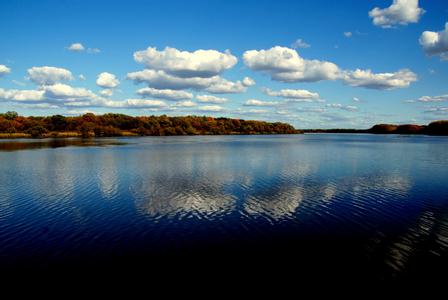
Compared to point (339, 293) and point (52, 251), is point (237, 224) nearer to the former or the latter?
point (339, 293)

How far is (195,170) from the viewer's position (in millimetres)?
49031

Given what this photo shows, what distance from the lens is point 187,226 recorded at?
2122 cm

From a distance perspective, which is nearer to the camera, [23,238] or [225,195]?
[23,238]

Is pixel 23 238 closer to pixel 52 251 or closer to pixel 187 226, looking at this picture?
pixel 52 251

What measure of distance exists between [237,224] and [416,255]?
36.9 ft

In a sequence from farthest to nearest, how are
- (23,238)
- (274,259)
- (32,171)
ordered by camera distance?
1. (32,171)
2. (23,238)
3. (274,259)

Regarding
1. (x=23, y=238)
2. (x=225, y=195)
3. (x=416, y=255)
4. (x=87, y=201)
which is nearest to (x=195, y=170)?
(x=225, y=195)

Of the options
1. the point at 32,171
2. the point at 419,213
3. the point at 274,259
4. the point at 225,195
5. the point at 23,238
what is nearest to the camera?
the point at 274,259

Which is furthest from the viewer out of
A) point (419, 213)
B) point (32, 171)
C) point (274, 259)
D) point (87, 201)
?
point (32, 171)

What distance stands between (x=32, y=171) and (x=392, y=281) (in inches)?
2045

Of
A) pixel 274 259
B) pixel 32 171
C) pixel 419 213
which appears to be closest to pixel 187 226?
pixel 274 259

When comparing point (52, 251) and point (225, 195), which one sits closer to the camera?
point (52, 251)

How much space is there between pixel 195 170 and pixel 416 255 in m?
36.3

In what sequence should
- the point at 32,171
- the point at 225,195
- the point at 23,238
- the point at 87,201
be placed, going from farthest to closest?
1. the point at 32,171
2. the point at 225,195
3. the point at 87,201
4. the point at 23,238
